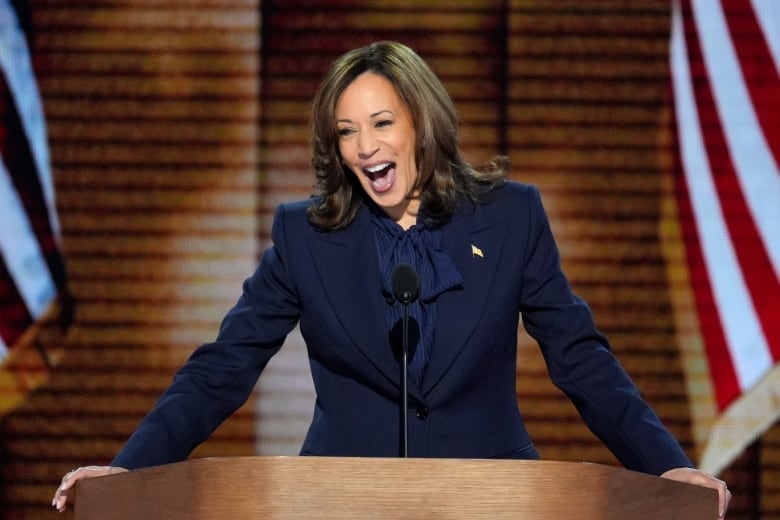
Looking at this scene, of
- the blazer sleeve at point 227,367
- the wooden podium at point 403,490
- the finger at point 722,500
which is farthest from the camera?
the blazer sleeve at point 227,367

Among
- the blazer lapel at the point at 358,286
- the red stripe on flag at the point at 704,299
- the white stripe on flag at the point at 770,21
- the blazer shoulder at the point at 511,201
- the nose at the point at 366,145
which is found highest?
the white stripe on flag at the point at 770,21

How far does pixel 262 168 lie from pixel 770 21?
1.90m

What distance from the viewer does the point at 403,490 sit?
168cm

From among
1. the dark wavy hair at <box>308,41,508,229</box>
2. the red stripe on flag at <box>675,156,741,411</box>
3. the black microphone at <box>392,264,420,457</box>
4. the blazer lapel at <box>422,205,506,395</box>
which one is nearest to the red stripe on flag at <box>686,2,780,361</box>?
the red stripe on flag at <box>675,156,741,411</box>

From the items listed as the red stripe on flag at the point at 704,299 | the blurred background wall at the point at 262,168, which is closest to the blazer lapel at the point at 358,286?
the blurred background wall at the point at 262,168

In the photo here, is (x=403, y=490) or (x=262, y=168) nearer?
(x=403, y=490)

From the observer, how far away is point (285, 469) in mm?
1696

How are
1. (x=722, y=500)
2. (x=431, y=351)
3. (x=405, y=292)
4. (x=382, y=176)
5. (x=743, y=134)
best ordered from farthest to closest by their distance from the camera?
(x=743, y=134)
(x=382, y=176)
(x=431, y=351)
(x=405, y=292)
(x=722, y=500)

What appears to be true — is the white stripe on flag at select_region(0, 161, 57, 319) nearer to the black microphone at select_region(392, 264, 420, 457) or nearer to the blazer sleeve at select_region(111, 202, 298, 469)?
the blazer sleeve at select_region(111, 202, 298, 469)

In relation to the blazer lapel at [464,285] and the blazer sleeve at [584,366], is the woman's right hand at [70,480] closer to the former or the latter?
the blazer lapel at [464,285]

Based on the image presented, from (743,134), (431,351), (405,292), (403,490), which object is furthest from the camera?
(743,134)

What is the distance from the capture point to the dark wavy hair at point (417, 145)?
2.43 metres

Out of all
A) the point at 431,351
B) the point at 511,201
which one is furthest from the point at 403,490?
the point at 511,201

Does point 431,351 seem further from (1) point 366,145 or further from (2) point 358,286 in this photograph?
(1) point 366,145
